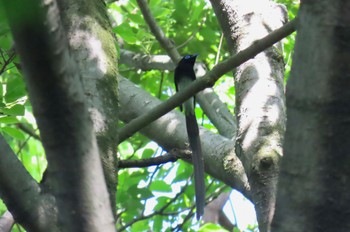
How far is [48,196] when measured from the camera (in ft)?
5.75

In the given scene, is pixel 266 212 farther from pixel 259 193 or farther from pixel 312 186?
pixel 312 186

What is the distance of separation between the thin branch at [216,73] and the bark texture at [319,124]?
0.74 meters

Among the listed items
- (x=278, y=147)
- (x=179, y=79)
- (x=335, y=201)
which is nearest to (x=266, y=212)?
(x=278, y=147)

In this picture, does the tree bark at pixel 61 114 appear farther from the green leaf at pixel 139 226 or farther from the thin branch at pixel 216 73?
the green leaf at pixel 139 226

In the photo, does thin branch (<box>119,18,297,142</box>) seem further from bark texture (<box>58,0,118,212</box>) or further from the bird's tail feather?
the bird's tail feather

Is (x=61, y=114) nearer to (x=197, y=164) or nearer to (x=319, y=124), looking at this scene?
(x=319, y=124)

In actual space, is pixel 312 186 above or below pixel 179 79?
above

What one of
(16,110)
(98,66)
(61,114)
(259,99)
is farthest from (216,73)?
(61,114)

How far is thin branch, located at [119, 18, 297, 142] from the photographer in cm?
215

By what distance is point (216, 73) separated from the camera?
2242mm

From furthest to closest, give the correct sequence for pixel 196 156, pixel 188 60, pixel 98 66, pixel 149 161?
pixel 188 60 < pixel 196 156 < pixel 149 161 < pixel 98 66

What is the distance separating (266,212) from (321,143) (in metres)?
1.19

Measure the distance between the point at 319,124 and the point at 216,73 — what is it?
931mm

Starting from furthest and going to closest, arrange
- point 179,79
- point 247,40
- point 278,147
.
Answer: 1. point 179,79
2. point 247,40
3. point 278,147
